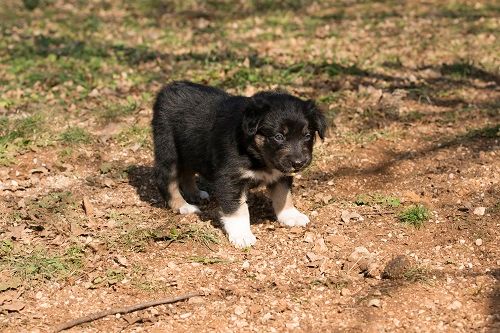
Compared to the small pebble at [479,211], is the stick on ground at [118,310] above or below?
below

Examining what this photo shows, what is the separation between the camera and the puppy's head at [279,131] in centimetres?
561

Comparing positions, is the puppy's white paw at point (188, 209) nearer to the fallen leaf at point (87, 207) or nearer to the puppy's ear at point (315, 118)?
the fallen leaf at point (87, 207)

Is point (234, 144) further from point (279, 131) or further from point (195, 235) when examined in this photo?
point (195, 235)

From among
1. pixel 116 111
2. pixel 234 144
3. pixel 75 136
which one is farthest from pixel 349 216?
pixel 116 111

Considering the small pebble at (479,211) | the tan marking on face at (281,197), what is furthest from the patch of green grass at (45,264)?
the small pebble at (479,211)

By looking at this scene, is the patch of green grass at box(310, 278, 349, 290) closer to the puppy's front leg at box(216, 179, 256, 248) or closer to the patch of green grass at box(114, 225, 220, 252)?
the puppy's front leg at box(216, 179, 256, 248)

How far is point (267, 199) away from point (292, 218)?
0.75 metres

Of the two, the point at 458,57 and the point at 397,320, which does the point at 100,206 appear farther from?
the point at 458,57

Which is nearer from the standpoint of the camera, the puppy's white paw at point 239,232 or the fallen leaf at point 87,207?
the puppy's white paw at point 239,232

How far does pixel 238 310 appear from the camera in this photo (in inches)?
197

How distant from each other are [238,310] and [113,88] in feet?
18.8

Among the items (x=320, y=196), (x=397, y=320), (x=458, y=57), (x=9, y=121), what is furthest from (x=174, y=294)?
(x=458, y=57)

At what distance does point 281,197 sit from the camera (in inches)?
249

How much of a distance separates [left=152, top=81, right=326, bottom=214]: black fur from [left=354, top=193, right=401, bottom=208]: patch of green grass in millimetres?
782
